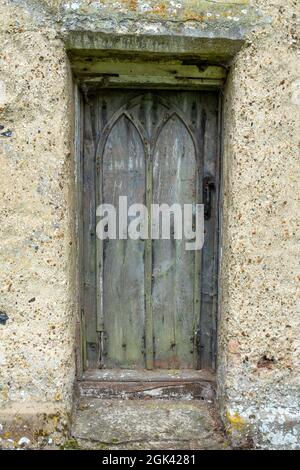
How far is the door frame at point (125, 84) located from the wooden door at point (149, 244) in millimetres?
57

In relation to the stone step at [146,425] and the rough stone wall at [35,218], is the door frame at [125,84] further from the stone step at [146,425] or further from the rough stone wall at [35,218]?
the stone step at [146,425]

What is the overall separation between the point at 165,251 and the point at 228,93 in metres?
0.93

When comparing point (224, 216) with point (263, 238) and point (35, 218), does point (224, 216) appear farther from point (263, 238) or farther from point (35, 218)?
point (35, 218)

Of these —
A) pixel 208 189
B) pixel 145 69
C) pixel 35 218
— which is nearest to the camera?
pixel 35 218

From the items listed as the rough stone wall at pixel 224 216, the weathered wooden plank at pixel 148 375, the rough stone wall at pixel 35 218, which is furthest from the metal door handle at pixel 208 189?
the weathered wooden plank at pixel 148 375

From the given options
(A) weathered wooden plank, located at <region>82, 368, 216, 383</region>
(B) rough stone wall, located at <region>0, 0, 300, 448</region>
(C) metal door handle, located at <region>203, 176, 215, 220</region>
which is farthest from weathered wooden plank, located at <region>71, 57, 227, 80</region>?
(A) weathered wooden plank, located at <region>82, 368, 216, 383</region>

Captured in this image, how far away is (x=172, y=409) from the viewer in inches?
103

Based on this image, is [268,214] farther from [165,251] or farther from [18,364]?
[18,364]

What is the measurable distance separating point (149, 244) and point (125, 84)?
34.8 inches

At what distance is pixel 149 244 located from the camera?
8.87 feet

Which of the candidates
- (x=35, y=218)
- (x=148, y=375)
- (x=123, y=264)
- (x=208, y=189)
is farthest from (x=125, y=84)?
(x=148, y=375)

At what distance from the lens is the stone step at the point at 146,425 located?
2408mm

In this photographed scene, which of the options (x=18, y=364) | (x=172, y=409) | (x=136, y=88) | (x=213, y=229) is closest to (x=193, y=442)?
(x=172, y=409)

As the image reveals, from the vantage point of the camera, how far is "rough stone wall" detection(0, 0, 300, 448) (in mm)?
2232
